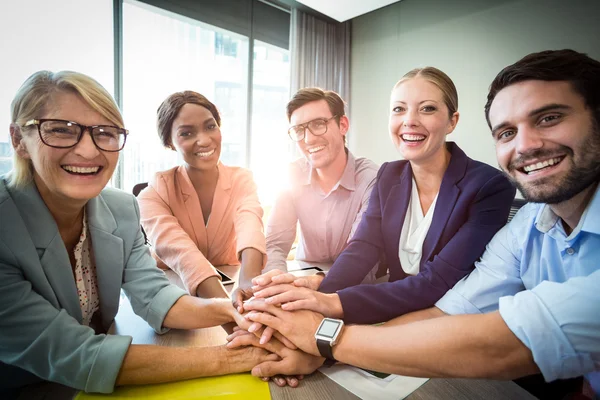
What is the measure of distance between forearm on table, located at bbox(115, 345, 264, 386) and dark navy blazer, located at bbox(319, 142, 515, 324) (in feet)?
1.28

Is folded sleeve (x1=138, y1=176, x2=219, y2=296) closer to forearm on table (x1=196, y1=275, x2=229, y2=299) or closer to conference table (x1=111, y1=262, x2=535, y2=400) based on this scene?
forearm on table (x1=196, y1=275, x2=229, y2=299)

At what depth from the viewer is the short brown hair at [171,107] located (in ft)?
5.41

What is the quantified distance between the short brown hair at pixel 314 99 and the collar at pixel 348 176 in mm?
260

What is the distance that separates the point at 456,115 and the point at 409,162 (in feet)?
0.86

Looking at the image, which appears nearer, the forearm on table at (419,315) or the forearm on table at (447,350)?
the forearm on table at (447,350)

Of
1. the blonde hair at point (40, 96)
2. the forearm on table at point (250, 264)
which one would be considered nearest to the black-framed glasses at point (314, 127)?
the forearm on table at point (250, 264)

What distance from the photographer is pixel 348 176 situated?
1.81m

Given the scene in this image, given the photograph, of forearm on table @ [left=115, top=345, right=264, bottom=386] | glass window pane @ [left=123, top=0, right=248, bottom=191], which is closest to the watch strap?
forearm on table @ [left=115, top=345, right=264, bottom=386]

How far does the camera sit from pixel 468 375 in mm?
700

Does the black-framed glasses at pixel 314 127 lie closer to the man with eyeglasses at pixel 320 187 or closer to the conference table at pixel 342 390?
the man with eyeglasses at pixel 320 187

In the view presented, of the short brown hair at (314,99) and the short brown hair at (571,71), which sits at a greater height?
the short brown hair at (314,99)

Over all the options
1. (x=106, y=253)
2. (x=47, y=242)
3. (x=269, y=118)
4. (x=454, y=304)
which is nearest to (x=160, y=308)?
(x=106, y=253)

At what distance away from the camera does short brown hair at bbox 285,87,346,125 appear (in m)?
1.86

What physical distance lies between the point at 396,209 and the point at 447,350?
28.4 inches
